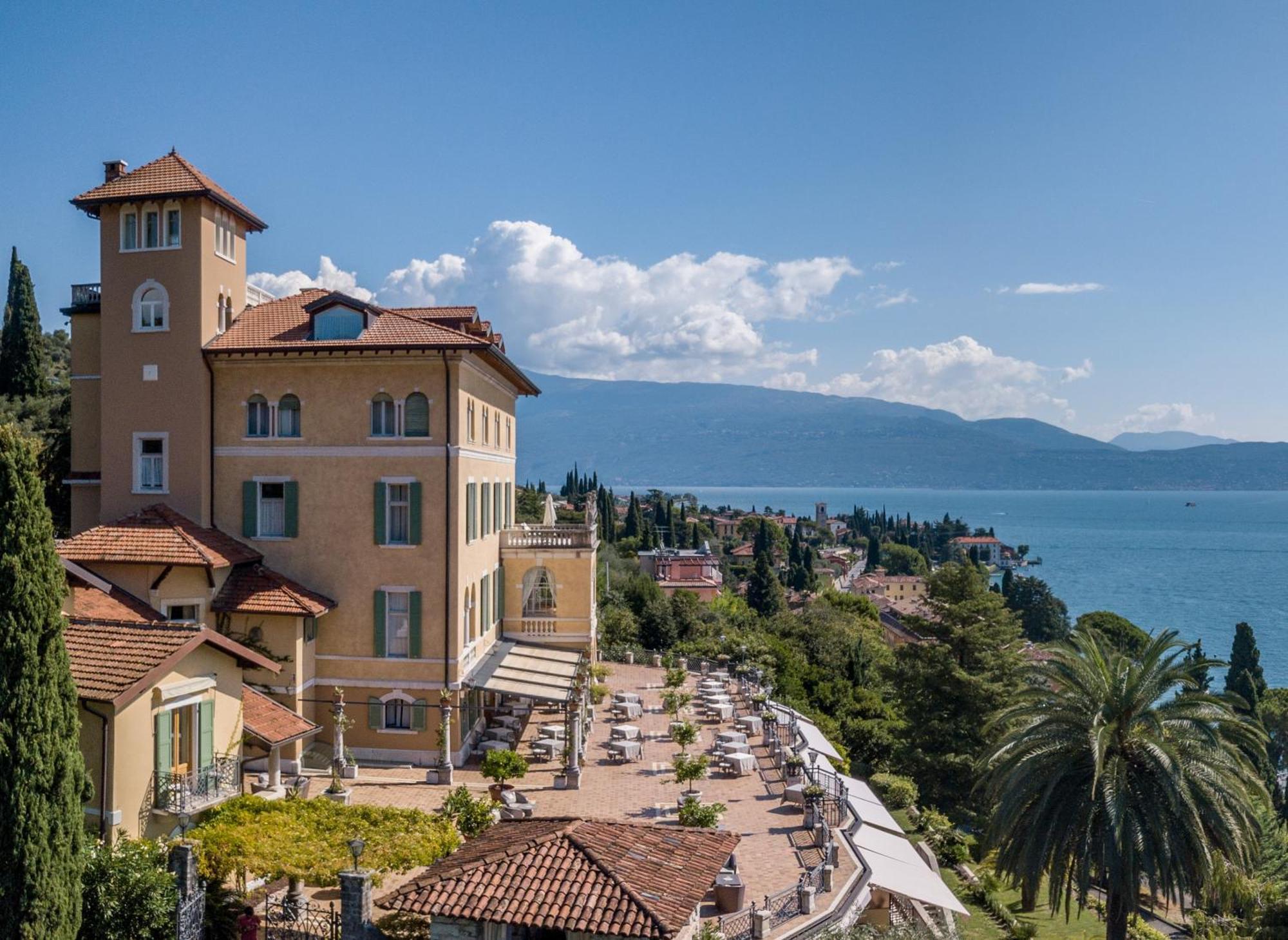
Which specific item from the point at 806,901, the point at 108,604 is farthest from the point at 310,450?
the point at 806,901

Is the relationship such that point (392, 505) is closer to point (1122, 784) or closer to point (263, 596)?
point (263, 596)

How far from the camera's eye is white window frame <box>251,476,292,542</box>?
25.1 m

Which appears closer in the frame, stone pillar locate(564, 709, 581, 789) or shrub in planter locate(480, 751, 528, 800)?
shrub in planter locate(480, 751, 528, 800)

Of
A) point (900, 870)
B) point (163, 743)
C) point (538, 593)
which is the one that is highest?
point (538, 593)

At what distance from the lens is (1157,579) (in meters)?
193

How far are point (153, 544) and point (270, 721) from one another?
223 inches

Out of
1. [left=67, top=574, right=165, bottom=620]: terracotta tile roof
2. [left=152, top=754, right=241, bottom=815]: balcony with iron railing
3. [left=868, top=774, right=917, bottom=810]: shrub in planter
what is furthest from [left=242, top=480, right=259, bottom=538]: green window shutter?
[left=868, top=774, right=917, bottom=810]: shrub in planter

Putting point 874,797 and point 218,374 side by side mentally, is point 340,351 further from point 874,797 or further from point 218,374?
point 874,797

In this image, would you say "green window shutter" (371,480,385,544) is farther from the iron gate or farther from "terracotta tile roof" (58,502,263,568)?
the iron gate

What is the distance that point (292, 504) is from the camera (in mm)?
25078

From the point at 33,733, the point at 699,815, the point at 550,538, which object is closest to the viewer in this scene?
the point at 33,733

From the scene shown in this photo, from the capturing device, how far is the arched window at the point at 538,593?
31906 millimetres

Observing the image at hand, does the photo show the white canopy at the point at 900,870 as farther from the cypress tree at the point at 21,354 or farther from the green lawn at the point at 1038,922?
the cypress tree at the point at 21,354

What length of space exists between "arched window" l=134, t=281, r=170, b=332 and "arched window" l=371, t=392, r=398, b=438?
18.8 feet
